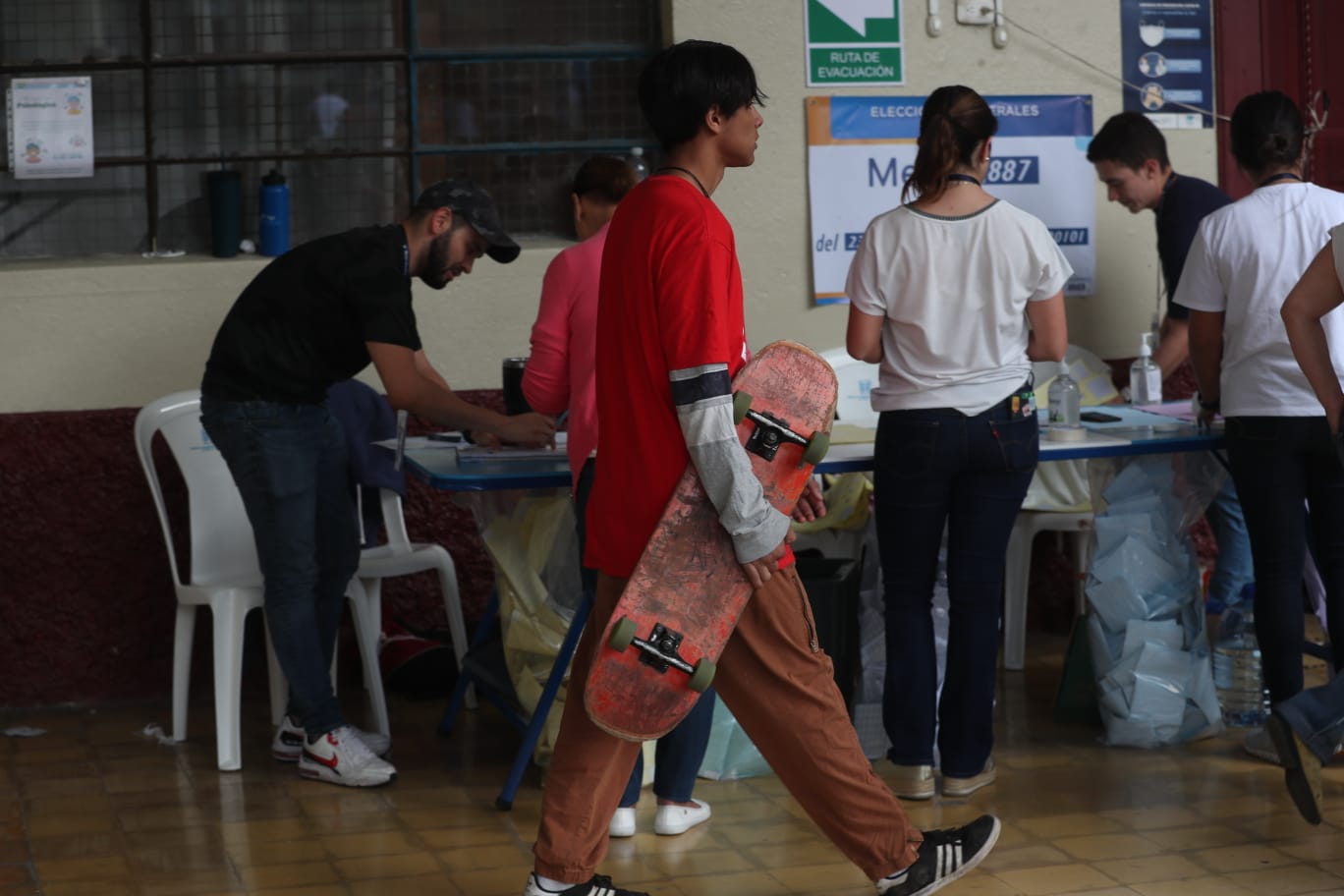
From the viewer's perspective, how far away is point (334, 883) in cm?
352

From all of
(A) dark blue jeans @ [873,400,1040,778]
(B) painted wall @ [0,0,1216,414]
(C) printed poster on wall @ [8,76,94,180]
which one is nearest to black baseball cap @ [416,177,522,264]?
(A) dark blue jeans @ [873,400,1040,778]

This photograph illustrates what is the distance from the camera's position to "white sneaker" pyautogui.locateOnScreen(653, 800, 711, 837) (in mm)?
3771

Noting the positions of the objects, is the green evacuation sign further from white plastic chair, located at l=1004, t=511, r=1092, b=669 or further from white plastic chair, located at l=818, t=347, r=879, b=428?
white plastic chair, located at l=1004, t=511, r=1092, b=669

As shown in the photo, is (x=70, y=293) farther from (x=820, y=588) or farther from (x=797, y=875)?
(x=797, y=875)

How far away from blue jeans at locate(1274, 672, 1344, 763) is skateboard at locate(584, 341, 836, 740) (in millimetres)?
1356

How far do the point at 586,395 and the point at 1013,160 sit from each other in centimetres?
247

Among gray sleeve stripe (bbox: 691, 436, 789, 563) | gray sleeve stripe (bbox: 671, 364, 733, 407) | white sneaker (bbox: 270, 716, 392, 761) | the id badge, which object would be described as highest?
gray sleeve stripe (bbox: 671, 364, 733, 407)

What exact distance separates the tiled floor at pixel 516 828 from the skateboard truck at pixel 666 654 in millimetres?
772

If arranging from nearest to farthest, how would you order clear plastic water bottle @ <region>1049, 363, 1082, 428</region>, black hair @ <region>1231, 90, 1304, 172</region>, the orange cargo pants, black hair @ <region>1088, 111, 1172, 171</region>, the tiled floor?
the orange cargo pants → the tiled floor → black hair @ <region>1231, 90, 1304, 172</region> → clear plastic water bottle @ <region>1049, 363, 1082, 428</region> → black hair @ <region>1088, 111, 1172, 171</region>

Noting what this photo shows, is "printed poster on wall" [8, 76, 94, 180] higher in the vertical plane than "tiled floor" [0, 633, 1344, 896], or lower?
higher

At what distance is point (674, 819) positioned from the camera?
378cm

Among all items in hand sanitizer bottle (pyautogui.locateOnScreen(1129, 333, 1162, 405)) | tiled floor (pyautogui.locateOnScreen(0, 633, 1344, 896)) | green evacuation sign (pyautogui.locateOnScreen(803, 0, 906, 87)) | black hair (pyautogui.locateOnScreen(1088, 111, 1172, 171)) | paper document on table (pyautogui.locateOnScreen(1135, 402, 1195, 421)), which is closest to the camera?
tiled floor (pyautogui.locateOnScreen(0, 633, 1344, 896))

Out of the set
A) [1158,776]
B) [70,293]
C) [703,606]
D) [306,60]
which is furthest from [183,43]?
[1158,776]

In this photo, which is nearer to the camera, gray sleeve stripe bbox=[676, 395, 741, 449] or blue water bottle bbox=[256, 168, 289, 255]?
gray sleeve stripe bbox=[676, 395, 741, 449]
